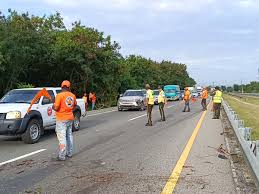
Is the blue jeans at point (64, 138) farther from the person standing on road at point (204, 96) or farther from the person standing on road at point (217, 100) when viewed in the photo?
the person standing on road at point (204, 96)

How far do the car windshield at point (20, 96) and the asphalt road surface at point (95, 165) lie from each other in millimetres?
1315

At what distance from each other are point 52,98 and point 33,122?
168 cm

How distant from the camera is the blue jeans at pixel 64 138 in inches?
387

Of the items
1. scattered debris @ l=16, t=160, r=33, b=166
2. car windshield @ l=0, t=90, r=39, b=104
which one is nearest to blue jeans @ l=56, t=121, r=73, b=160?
scattered debris @ l=16, t=160, r=33, b=166

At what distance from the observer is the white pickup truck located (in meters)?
12.6

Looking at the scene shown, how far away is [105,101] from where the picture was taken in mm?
44406

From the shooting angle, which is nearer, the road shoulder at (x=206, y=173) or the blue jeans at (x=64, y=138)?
the road shoulder at (x=206, y=173)

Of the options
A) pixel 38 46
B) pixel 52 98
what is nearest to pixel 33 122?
pixel 52 98

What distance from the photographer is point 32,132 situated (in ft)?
43.3

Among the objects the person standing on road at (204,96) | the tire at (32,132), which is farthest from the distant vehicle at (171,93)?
the tire at (32,132)

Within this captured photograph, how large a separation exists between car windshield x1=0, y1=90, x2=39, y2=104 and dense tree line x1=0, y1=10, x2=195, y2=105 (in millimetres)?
13486

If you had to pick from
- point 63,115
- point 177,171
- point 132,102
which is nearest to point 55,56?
point 132,102

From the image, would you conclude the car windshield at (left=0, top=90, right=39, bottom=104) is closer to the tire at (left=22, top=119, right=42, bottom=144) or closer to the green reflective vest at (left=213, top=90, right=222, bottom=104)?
the tire at (left=22, top=119, right=42, bottom=144)

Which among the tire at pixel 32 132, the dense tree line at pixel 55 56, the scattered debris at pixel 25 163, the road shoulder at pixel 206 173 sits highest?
the dense tree line at pixel 55 56
